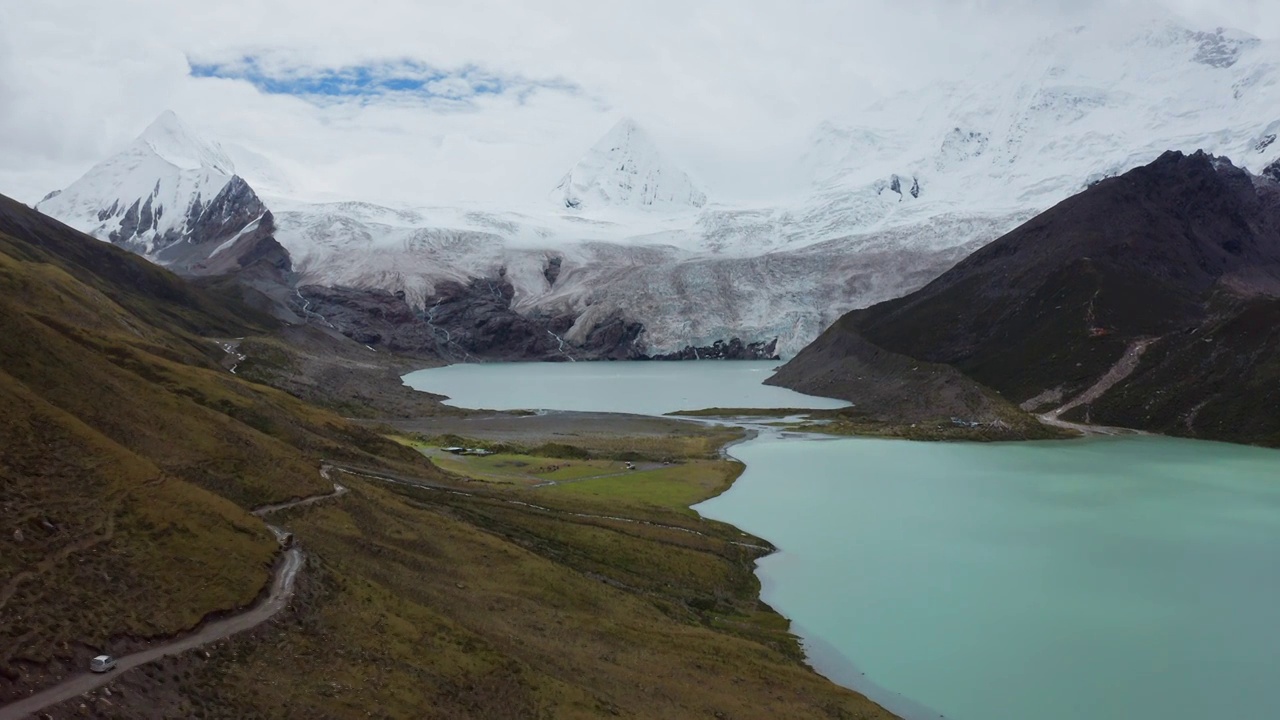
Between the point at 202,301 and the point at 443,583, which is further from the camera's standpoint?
the point at 202,301

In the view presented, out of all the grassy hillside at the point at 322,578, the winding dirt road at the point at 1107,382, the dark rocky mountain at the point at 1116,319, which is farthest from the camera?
the winding dirt road at the point at 1107,382

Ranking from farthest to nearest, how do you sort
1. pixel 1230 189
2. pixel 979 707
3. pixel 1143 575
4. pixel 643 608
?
pixel 1230 189 < pixel 1143 575 < pixel 643 608 < pixel 979 707

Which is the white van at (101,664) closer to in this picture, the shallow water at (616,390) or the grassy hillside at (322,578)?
the grassy hillside at (322,578)

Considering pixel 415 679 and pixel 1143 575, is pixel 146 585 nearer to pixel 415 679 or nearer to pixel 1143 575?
pixel 415 679

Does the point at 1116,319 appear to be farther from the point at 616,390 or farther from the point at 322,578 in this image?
the point at 322,578

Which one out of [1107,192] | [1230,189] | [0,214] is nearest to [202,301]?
[0,214]

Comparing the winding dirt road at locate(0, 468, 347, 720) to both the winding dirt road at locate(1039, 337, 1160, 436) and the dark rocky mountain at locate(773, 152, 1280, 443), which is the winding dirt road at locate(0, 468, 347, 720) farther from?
the winding dirt road at locate(1039, 337, 1160, 436)

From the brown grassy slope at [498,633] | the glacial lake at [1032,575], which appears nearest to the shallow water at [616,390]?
the glacial lake at [1032,575]
